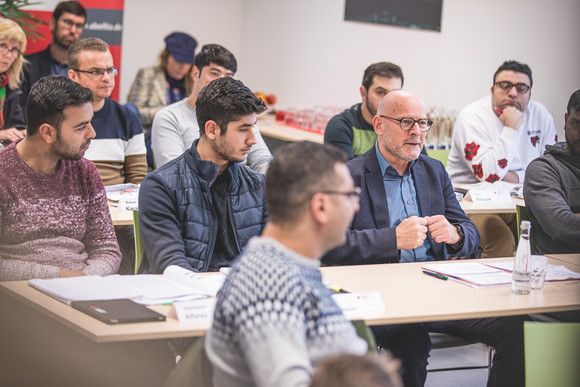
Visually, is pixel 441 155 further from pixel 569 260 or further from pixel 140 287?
pixel 140 287

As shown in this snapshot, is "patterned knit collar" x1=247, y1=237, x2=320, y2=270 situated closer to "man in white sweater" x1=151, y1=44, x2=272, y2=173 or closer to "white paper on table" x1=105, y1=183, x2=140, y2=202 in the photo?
"white paper on table" x1=105, y1=183, x2=140, y2=202

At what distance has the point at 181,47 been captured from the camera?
23.1ft

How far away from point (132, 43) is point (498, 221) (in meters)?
4.87

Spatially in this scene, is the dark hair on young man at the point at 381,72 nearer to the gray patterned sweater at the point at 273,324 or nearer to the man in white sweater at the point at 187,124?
the man in white sweater at the point at 187,124

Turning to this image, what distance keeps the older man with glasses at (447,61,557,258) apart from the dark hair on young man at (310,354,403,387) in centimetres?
365

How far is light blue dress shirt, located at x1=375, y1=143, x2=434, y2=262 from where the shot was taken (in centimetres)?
308

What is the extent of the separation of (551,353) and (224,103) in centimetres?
153

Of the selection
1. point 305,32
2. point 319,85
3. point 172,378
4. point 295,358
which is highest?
point 305,32

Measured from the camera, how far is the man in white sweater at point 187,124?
4.19 metres

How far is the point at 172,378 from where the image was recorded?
1583 millimetres

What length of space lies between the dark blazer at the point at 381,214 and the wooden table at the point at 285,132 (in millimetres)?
2639

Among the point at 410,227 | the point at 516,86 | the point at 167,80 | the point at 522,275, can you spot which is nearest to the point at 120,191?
the point at 410,227

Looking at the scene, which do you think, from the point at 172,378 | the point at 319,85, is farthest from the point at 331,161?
the point at 319,85

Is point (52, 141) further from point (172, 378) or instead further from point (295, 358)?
point (295, 358)
